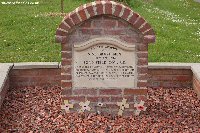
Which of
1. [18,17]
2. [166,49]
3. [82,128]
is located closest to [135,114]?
[82,128]

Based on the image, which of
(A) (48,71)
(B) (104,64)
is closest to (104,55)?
(B) (104,64)

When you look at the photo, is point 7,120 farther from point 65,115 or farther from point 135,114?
point 135,114

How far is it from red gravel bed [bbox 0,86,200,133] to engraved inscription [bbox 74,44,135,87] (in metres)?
0.47

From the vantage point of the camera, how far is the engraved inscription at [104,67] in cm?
646

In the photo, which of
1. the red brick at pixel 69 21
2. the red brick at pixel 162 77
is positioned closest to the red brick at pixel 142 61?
the red brick at pixel 69 21

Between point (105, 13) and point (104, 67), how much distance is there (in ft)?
2.47

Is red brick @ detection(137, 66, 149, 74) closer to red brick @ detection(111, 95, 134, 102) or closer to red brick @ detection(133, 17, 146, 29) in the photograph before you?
red brick @ detection(111, 95, 134, 102)

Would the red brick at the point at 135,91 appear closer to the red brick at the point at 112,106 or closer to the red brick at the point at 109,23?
the red brick at the point at 112,106

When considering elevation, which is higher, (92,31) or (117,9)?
(117,9)

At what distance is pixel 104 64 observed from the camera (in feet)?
21.4

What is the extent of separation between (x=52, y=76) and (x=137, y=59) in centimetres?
197

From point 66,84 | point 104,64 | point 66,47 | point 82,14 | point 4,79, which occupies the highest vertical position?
point 82,14

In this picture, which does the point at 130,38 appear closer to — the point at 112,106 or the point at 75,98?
the point at 112,106

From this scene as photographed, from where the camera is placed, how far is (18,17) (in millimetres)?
12844
